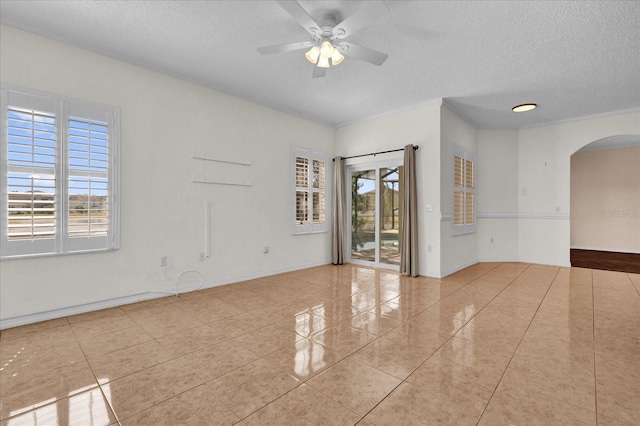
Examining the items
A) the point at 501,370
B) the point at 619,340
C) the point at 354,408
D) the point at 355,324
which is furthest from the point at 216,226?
the point at 619,340

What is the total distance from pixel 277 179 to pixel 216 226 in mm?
1377

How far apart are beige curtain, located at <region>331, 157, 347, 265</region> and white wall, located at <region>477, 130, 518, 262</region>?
301 centimetres

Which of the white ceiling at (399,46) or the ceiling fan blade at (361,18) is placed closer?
the ceiling fan blade at (361,18)

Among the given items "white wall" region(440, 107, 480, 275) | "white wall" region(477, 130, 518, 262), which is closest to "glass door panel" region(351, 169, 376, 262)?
"white wall" region(440, 107, 480, 275)

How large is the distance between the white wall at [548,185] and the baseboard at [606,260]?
2.19 ft

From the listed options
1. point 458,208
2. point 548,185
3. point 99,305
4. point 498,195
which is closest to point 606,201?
point 548,185

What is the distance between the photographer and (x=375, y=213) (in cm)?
582

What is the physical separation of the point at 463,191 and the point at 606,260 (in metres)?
3.81

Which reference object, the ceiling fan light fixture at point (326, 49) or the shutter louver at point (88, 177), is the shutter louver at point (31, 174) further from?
the ceiling fan light fixture at point (326, 49)

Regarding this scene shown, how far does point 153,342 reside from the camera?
2.57 meters

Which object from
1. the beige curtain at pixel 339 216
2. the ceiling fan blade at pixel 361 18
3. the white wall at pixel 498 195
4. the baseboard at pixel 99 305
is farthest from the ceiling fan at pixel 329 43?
the white wall at pixel 498 195

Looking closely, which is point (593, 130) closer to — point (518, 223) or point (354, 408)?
point (518, 223)

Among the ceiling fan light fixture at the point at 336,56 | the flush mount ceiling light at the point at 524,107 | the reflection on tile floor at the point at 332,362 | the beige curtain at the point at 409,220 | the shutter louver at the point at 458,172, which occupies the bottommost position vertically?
the reflection on tile floor at the point at 332,362

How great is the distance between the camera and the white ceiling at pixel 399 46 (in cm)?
266
